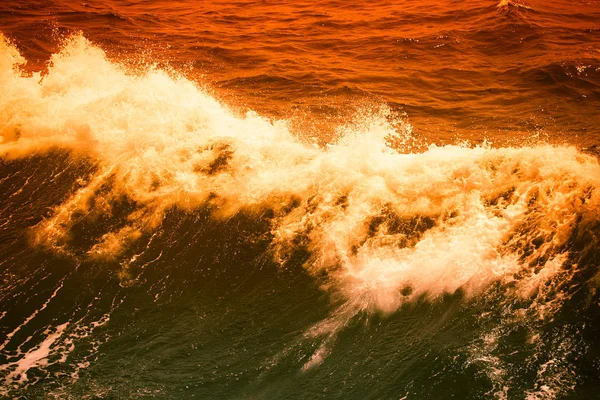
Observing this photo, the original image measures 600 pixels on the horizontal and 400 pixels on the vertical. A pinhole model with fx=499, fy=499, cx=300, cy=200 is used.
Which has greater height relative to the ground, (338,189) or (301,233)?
(338,189)

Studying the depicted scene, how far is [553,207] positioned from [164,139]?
18.3 feet

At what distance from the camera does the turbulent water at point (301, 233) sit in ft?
15.3

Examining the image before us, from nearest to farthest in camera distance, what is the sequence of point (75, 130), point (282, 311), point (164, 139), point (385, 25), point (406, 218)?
point (282, 311) → point (406, 218) → point (164, 139) → point (75, 130) → point (385, 25)

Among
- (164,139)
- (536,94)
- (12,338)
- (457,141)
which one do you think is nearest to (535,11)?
(536,94)

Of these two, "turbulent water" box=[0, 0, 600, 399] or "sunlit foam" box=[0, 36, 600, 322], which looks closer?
"turbulent water" box=[0, 0, 600, 399]

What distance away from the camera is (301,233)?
618 cm

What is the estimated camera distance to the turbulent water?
4.68 m

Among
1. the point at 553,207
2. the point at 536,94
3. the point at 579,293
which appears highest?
the point at 536,94

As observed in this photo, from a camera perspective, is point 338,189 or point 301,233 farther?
point 338,189

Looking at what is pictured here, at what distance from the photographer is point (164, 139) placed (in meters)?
7.86

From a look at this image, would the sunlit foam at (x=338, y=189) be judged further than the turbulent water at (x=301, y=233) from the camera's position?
Yes

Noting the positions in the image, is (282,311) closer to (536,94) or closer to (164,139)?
(164,139)

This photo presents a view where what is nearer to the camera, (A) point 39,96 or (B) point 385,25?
(A) point 39,96

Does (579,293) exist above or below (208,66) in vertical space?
below
